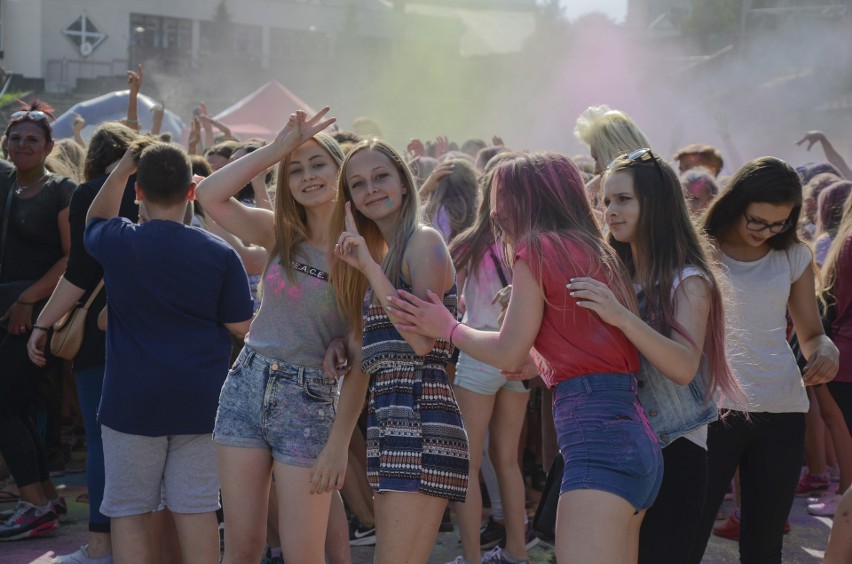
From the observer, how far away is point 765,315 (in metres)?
4.08

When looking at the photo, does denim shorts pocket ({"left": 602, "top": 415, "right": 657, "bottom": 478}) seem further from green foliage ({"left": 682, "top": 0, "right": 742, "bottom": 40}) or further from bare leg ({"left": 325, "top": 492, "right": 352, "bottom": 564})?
green foliage ({"left": 682, "top": 0, "right": 742, "bottom": 40})

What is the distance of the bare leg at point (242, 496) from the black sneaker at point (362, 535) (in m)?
1.98

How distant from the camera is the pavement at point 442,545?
207 inches

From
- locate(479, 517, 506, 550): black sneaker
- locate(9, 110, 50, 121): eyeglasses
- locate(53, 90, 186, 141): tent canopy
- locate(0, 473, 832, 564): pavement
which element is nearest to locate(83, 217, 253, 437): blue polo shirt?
locate(0, 473, 832, 564): pavement

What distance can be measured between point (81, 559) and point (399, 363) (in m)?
2.45

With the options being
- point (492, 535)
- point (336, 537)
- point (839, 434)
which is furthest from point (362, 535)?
point (839, 434)

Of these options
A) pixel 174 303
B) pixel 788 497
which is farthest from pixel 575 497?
pixel 174 303

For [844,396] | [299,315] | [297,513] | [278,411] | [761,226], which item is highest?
[761,226]

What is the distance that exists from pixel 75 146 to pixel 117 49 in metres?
44.4

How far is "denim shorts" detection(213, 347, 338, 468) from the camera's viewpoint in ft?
11.8

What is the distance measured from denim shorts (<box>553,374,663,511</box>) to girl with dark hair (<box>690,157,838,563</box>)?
104 centimetres

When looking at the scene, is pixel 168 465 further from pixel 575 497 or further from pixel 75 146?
pixel 75 146

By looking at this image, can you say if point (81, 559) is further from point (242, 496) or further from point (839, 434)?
point (839, 434)

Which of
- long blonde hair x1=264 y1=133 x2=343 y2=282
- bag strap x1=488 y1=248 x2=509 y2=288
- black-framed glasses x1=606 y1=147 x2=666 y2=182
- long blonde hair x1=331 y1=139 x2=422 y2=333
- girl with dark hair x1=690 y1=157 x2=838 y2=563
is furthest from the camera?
bag strap x1=488 y1=248 x2=509 y2=288
